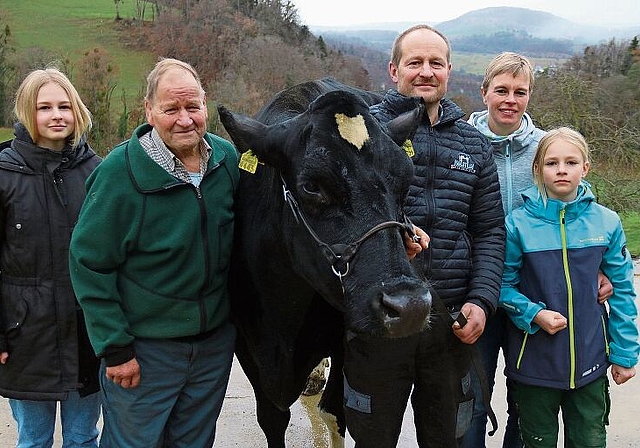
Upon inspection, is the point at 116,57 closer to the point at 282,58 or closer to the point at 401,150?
the point at 282,58

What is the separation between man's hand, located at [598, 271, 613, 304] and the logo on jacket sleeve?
3.06 feet

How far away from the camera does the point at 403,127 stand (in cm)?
256

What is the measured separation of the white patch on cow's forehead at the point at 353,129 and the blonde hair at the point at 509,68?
4.17 feet

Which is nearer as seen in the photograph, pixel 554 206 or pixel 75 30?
pixel 554 206

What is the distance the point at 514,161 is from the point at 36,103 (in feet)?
8.07

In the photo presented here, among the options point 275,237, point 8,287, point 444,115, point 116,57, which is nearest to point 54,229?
point 8,287

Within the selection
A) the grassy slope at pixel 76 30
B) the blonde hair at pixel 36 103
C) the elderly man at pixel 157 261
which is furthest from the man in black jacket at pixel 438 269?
the grassy slope at pixel 76 30

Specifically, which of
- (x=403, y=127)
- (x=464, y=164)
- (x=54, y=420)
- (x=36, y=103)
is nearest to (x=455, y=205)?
(x=464, y=164)

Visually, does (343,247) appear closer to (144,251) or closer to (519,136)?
(144,251)

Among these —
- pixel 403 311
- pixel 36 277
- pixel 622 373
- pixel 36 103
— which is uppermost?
pixel 36 103

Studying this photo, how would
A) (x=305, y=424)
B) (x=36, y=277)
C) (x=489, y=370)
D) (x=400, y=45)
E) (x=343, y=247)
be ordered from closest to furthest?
1. (x=343, y=247)
2. (x=400, y=45)
3. (x=36, y=277)
4. (x=489, y=370)
5. (x=305, y=424)

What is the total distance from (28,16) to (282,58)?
39.0 m

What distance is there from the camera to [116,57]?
50.2m

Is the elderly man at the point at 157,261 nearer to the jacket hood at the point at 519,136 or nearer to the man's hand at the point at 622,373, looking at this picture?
the jacket hood at the point at 519,136
